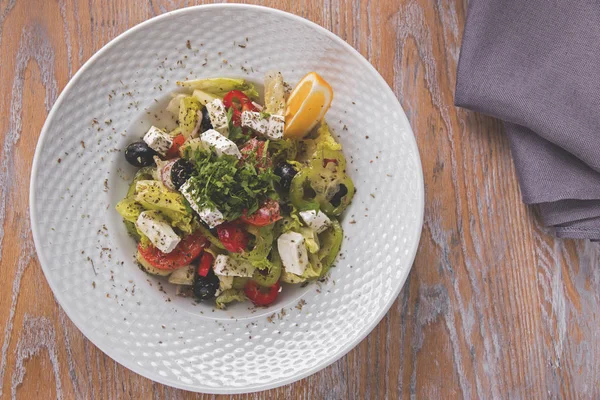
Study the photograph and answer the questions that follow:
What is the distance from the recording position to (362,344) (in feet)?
6.62

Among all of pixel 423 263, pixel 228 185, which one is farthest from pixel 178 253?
pixel 423 263

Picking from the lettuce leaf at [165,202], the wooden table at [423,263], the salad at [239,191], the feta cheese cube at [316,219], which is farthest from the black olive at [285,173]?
the wooden table at [423,263]

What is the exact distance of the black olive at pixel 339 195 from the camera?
178cm

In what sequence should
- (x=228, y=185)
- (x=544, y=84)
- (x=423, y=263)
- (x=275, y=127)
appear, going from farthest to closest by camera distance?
(x=423, y=263) < (x=544, y=84) < (x=275, y=127) < (x=228, y=185)

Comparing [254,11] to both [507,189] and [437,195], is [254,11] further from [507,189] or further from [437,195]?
[507,189]

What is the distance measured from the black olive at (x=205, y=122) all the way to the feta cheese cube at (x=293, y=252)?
47 cm

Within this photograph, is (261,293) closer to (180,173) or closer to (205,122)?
(180,173)

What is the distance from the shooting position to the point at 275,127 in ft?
5.58

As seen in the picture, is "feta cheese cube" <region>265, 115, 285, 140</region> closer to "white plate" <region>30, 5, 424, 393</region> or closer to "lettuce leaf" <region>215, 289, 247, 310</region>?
"white plate" <region>30, 5, 424, 393</region>

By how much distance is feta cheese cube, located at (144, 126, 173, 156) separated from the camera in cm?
172

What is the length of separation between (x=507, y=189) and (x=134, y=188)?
1443 millimetres

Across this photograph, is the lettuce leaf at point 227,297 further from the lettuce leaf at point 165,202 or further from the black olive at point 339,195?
the black olive at point 339,195

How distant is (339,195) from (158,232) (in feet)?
2.03

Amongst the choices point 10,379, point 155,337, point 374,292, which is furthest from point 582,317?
point 10,379
